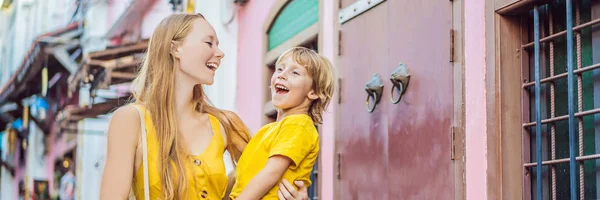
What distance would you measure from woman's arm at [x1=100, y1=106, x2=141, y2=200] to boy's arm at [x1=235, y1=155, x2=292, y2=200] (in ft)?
1.52

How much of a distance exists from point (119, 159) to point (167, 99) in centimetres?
30

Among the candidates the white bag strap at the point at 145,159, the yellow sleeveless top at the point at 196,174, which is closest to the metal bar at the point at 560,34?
the yellow sleeveless top at the point at 196,174

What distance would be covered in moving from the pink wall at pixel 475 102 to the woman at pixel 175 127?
1.31 m

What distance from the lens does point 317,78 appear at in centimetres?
390

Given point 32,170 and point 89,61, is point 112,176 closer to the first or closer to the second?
point 89,61

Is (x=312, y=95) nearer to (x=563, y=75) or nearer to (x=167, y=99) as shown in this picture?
(x=167, y=99)

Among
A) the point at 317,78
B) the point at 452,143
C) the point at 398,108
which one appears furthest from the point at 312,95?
the point at 398,108

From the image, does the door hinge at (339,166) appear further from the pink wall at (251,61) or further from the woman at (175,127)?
the woman at (175,127)

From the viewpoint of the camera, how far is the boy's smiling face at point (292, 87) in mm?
3826

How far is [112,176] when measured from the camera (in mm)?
2943

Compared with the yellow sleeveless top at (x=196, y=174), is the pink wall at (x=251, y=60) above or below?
above

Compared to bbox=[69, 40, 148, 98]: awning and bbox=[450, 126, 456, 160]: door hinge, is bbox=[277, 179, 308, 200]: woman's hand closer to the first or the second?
bbox=[450, 126, 456, 160]: door hinge

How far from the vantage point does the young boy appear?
11.0 ft

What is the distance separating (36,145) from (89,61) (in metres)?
12.8
